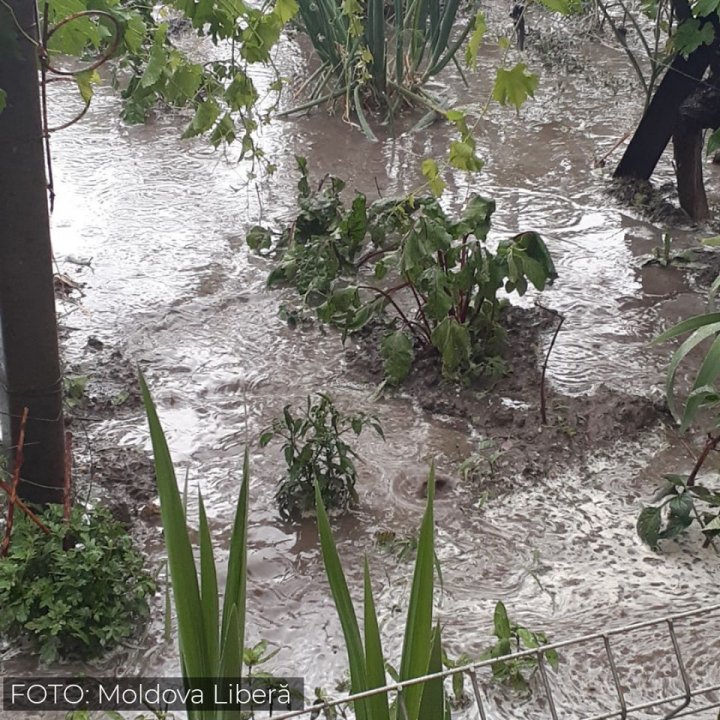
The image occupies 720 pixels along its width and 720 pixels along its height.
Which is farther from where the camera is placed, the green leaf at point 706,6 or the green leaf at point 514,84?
the green leaf at point 706,6

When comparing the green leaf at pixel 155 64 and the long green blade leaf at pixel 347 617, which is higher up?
the green leaf at pixel 155 64

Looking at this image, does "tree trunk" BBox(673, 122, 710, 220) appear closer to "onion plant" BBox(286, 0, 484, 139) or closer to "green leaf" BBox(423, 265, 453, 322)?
"onion plant" BBox(286, 0, 484, 139)

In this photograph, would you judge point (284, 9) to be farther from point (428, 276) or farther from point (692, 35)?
point (692, 35)

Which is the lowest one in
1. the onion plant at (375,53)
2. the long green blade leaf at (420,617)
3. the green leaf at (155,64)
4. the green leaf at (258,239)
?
the long green blade leaf at (420,617)

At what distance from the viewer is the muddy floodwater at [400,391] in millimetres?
2508

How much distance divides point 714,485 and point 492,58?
193 inches

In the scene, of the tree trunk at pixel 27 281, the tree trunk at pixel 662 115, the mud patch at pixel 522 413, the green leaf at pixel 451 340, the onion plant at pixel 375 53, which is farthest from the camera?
the onion plant at pixel 375 53

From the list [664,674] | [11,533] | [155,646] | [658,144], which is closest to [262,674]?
[155,646]

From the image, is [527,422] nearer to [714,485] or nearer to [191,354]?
[714,485]

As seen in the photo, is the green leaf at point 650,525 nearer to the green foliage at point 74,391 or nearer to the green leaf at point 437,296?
the green leaf at point 437,296

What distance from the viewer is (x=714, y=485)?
9.78ft

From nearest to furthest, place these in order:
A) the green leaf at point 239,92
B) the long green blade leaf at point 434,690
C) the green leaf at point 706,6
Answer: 1. the long green blade leaf at point 434,690
2. the green leaf at point 239,92
3. the green leaf at point 706,6

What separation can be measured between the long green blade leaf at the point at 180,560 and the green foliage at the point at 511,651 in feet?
2.84

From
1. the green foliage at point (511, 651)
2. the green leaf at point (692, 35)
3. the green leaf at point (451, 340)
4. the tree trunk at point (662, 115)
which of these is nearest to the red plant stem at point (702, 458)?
the green foliage at point (511, 651)
